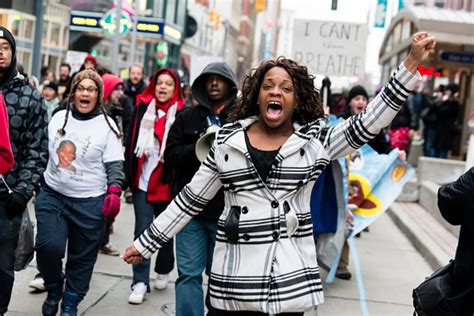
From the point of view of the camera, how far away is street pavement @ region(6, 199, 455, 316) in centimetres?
625

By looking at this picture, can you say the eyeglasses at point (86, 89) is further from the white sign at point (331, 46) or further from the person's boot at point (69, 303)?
A: the white sign at point (331, 46)

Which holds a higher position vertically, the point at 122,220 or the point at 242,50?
the point at 242,50

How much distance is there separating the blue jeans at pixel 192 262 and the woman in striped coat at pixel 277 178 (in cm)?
130

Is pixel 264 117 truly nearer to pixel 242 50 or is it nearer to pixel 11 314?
pixel 11 314

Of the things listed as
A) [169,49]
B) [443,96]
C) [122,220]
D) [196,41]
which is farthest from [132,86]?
[196,41]

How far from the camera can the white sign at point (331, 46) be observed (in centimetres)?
1022

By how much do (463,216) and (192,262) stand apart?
6.35 ft

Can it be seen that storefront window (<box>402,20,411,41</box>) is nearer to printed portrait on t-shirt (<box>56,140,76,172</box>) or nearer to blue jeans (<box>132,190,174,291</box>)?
blue jeans (<box>132,190,174,291</box>)

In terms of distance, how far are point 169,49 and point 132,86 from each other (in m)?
37.7

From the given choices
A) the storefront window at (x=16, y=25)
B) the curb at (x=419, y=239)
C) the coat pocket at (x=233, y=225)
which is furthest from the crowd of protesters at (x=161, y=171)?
the storefront window at (x=16, y=25)

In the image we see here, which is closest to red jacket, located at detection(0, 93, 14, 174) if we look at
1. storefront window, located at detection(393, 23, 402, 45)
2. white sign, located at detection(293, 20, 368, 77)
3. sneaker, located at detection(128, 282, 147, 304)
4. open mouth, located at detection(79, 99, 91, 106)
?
open mouth, located at detection(79, 99, 91, 106)

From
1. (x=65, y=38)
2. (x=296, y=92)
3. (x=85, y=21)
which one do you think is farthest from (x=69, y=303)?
(x=65, y=38)

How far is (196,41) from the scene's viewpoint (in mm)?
61438

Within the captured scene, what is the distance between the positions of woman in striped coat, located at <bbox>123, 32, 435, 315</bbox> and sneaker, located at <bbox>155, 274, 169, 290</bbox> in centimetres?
325
